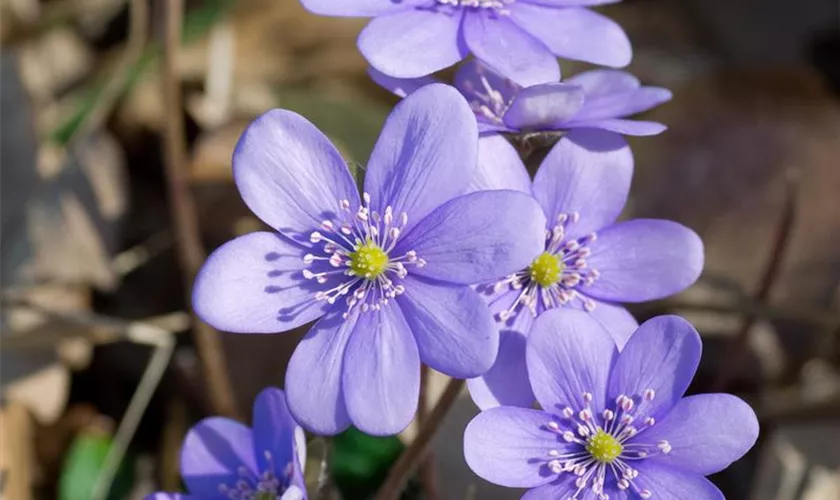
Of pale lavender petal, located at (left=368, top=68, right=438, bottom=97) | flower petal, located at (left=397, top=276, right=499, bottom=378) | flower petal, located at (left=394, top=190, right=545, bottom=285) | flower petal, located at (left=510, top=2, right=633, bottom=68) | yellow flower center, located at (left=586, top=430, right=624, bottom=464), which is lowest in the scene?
yellow flower center, located at (left=586, top=430, right=624, bottom=464)

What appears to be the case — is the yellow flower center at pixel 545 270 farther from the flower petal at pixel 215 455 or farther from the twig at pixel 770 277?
the twig at pixel 770 277

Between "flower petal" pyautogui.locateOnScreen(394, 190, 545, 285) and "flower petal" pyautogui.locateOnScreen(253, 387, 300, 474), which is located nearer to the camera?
"flower petal" pyautogui.locateOnScreen(394, 190, 545, 285)

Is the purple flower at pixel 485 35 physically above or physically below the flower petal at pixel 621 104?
above

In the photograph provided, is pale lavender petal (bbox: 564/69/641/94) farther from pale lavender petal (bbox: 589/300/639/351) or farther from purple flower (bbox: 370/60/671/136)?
pale lavender petal (bbox: 589/300/639/351)

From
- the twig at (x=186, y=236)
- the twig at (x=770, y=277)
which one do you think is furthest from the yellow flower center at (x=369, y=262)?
the twig at (x=770, y=277)

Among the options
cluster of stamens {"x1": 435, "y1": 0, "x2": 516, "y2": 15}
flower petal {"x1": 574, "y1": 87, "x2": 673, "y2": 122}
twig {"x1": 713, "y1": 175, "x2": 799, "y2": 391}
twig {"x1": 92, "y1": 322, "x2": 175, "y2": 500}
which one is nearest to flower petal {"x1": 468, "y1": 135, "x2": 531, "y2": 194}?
flower petal {"x1": 574, "y1": 87, "x2": 673, "y2": 122}

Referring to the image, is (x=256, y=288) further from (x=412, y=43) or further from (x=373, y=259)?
(x=412, y=43)

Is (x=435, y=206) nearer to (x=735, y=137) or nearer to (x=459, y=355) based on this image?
(x=459, y=355)
